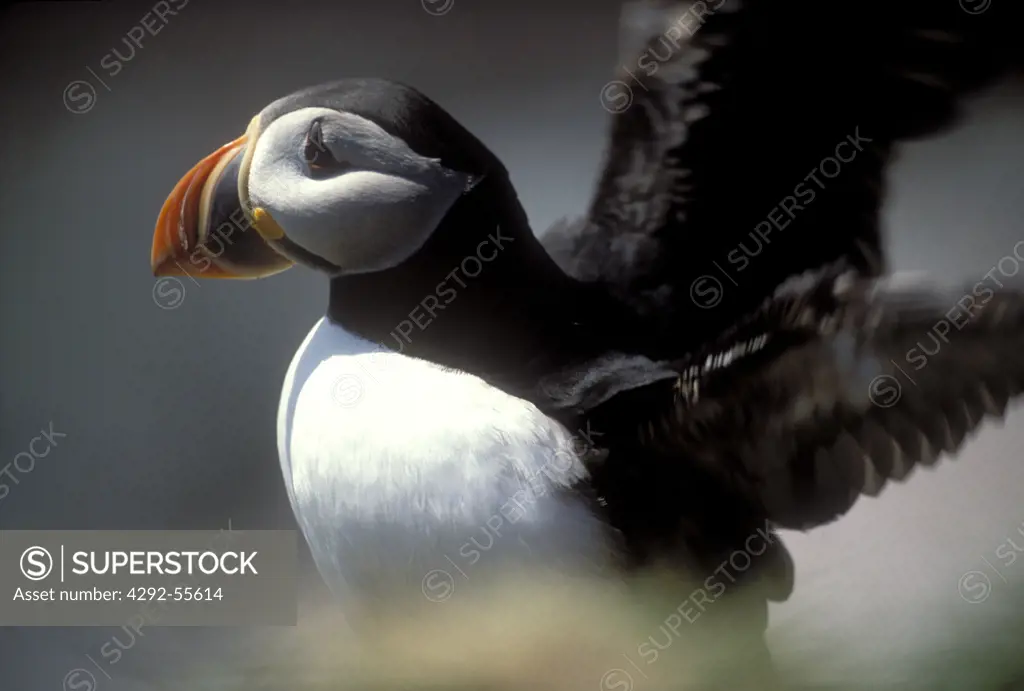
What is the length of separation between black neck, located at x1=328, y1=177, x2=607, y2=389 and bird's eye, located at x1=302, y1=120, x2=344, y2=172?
0.69 feet

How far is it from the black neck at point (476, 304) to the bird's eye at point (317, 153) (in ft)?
0.69

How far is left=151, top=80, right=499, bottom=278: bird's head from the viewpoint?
177 centimetres

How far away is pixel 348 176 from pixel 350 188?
2 cm

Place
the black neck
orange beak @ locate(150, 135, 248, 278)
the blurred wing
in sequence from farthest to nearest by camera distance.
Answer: orange beak @ locate(150, 135, 248, 278) → the black neck → the blurred wing

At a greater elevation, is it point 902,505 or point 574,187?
point 574,187

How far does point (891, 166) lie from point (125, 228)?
163 cm

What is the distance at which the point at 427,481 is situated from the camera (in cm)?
171

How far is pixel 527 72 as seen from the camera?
6.93ft

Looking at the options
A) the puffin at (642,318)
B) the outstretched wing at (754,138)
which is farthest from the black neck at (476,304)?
the outstretched wing at (754,138)

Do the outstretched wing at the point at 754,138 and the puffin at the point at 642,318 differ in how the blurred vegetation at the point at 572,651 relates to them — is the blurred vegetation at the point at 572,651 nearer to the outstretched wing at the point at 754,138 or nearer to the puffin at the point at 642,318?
the puffin at the point at 642,318

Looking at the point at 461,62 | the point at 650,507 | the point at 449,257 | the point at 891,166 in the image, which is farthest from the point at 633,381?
the point at 461,62

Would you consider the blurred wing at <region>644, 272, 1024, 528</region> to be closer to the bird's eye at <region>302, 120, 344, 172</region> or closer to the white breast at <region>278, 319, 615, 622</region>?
the white breast at <region>278, 319, 615, 622</region>

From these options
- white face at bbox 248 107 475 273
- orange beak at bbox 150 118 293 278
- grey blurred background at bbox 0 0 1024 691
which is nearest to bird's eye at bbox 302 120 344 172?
white face at bbox 248 107 475 273

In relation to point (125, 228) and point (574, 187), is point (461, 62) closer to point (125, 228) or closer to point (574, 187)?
point (574, 187)
